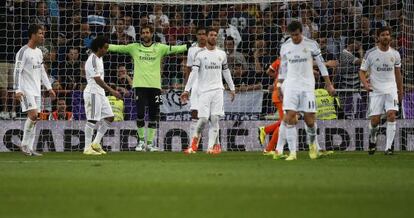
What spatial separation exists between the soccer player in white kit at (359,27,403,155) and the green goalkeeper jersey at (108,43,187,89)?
4.31 metres

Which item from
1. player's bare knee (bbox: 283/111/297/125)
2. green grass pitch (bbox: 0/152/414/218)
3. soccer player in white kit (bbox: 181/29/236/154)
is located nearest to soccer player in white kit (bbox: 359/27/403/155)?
soccer player in white kit (bbox: 181/29/236/154)

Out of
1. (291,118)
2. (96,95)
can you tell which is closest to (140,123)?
(96,95)

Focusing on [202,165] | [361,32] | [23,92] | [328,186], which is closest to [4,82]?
[23,92]

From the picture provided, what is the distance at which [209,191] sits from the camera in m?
7.91

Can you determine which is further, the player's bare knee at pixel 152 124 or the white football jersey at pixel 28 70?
the player's bare knee at pixel 152 124

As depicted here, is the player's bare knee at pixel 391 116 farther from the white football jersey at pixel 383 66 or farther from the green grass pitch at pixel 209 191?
the green grass pitch at pixel 209 191

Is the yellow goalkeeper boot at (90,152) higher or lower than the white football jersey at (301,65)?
lower

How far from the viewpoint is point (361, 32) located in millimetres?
21078

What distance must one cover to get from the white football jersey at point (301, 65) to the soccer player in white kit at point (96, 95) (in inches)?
175

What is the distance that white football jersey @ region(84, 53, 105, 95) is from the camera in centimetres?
1689

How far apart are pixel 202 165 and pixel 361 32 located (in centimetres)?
991

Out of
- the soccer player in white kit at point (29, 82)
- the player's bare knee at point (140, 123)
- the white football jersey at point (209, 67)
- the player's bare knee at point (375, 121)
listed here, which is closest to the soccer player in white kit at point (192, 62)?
the white football jersey at point (209, 67)

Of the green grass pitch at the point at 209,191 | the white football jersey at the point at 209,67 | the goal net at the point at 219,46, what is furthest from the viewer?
the goal net at the point at 219,46

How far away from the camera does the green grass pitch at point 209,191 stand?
633 cm
